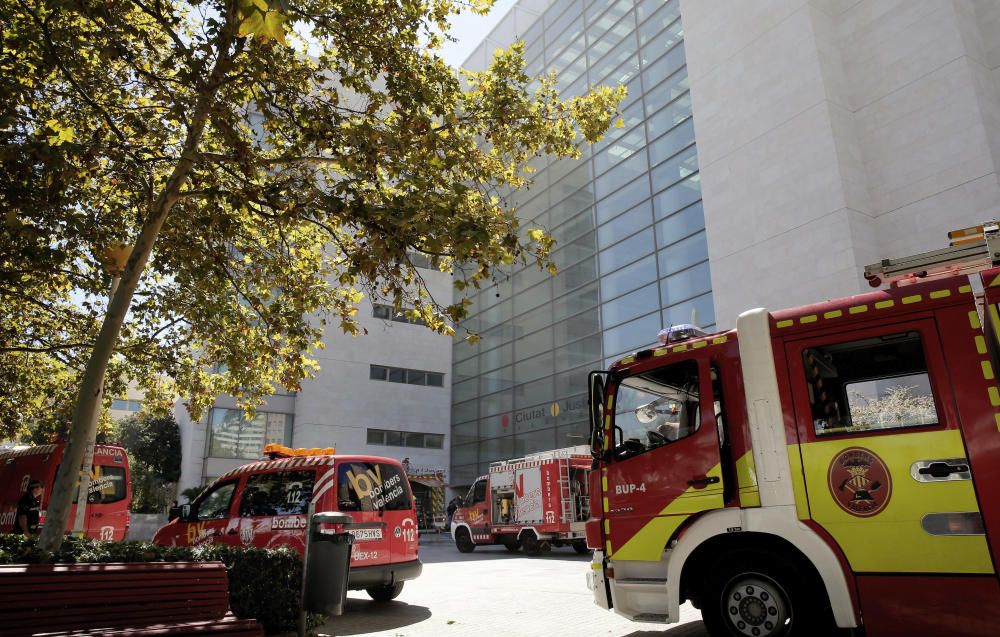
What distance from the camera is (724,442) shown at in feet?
18.5

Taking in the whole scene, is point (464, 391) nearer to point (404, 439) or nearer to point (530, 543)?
point (404, 439)

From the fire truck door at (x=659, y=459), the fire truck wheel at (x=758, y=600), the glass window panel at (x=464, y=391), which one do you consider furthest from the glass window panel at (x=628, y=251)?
the fire truck wheel at (x=758, y=600)

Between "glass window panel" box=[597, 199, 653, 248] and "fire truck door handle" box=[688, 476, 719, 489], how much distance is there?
20.6 metres

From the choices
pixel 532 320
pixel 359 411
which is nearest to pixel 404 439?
pixel 359 411

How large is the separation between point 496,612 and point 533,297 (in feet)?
79.3

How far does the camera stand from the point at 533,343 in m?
31.7

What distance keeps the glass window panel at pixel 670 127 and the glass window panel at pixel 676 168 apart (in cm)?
29

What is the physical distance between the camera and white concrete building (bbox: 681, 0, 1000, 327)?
698 inches

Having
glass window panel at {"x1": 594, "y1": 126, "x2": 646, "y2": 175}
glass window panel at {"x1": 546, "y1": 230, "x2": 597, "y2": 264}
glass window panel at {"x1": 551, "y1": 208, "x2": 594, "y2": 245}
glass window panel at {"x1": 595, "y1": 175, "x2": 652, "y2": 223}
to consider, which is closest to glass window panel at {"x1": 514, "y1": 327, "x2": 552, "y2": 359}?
glass window panel at {"x1": 546, "y1": 230, "x2": 597, "y2": 264}

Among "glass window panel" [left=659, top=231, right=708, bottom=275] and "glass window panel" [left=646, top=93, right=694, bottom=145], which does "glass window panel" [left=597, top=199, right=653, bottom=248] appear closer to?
"glass window panel" [left=659, top=231, right=708, bottom=275]

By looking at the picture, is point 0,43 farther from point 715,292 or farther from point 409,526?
point 715,292

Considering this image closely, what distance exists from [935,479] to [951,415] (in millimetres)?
463

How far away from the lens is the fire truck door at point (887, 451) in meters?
4.61

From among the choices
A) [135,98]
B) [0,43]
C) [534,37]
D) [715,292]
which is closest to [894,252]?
[715,292]
